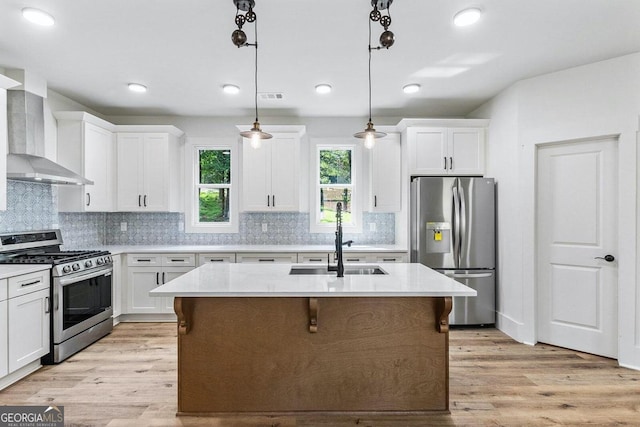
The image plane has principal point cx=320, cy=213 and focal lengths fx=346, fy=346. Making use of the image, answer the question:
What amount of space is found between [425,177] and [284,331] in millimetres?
2706

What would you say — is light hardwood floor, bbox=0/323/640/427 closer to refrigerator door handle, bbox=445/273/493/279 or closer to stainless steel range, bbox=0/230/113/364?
stainless steel range, bbox=0/230/113/364

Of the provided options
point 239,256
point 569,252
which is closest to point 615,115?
point 569,252

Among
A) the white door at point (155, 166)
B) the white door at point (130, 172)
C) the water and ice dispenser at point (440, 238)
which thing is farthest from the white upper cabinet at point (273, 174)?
the water and ice dispenser at point (440, 238)

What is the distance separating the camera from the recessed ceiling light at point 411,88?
12.1 feet

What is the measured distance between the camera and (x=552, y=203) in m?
3.46

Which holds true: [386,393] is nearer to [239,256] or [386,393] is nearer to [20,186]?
[239,256]

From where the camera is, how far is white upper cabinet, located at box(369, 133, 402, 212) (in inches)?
177

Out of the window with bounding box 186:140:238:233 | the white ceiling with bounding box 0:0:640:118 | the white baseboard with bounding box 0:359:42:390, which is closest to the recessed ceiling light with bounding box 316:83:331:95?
the white ceiling with bounding box 0:0:640:118

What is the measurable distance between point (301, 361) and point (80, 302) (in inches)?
96.9

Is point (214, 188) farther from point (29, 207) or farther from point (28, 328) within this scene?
point (28, 328)

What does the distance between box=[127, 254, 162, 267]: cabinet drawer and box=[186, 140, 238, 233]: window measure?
81 centimetres

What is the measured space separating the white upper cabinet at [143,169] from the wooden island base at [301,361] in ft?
8.80

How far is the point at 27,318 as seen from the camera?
2.81m

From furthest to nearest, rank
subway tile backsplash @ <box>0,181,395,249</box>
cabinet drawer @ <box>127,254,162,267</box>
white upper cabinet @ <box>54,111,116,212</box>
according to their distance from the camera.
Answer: subway tile backsplash @ <box>0,181,395,249</box>
cabinet drawer @ <box>127,254,162,267</box>
white upper cabinet @ <box>54,111,116,212</box>
